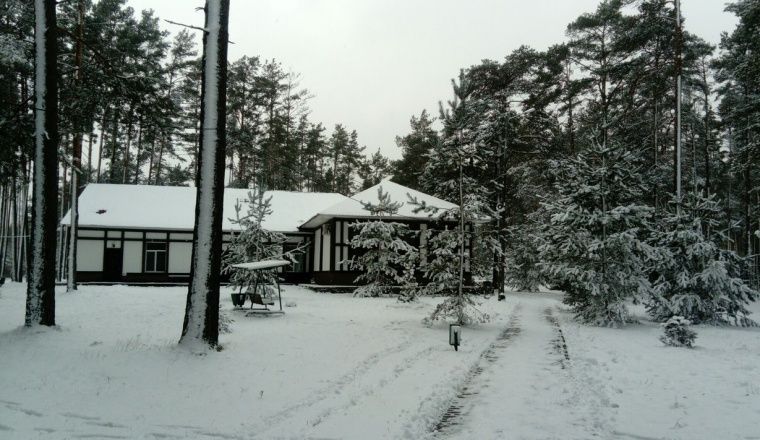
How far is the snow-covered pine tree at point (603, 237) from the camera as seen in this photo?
14844mm

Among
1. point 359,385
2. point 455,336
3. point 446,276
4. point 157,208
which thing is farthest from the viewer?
point 157,208

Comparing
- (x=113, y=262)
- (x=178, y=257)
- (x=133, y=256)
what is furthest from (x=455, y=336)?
(x=113, y=262)

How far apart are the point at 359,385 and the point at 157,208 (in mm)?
24683

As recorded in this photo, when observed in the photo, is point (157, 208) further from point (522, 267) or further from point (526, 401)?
point (526, 401)

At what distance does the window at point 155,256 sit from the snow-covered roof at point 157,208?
1246 millimetres

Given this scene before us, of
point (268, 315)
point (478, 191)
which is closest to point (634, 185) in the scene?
point (478, 191)

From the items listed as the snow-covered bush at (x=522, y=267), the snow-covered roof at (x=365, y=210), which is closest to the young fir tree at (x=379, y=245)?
the snow-covered roof at (x=365, y=210)

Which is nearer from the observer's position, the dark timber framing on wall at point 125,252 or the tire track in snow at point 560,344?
the tire track in snow at point 560,344

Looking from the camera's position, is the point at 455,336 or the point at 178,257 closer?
the point at 455,336

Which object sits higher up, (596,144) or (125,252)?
(596,144)

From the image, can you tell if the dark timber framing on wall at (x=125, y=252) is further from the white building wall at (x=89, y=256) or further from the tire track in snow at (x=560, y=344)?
the tire track in snow at (x=560, y=344)

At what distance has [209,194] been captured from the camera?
8.35 meters

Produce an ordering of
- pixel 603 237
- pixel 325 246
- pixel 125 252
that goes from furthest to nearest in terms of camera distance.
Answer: pixel 125 252 < pixel 325 246 < pixel 603 237

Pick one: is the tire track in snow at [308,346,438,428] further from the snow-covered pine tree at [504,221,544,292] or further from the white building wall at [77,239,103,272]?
the snow-covered pine tree at [504,221,544,292]
